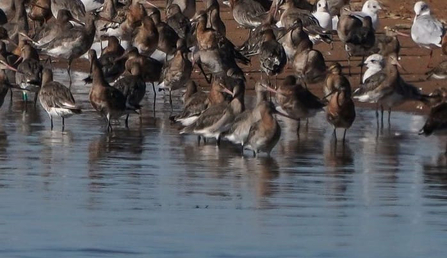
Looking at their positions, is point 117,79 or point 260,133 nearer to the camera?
point 260,133

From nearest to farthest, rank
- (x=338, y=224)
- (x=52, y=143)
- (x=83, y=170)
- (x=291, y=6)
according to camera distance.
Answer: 1. (x=338, y=224)
2. (x=83, y=170)
3. (x=52, y=143)
4. (x=291, y=6)

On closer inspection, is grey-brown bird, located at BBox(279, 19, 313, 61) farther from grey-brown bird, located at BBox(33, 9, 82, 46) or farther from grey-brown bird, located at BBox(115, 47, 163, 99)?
grey-brown bird, located at BBox(33, 9, 82, 46)

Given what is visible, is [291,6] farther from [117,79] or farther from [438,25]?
[117,79]

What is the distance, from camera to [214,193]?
1312 cm

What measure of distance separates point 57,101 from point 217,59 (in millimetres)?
3676

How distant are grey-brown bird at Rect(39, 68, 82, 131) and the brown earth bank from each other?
3625 mm

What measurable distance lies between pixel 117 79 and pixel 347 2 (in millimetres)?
8052

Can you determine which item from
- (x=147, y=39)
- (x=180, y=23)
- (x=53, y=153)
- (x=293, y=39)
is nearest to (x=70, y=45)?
(x=147, y=39)

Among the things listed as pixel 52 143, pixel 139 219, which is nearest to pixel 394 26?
pixel 52 143

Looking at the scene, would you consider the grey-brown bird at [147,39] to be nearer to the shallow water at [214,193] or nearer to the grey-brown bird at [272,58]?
the grey-brown bird at [272,58]

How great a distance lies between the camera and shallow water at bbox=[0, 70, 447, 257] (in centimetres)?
1116

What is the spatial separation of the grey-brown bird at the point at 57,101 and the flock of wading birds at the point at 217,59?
0.01m

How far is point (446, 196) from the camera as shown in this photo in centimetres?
1308

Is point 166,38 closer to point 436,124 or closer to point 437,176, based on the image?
point 436,124
